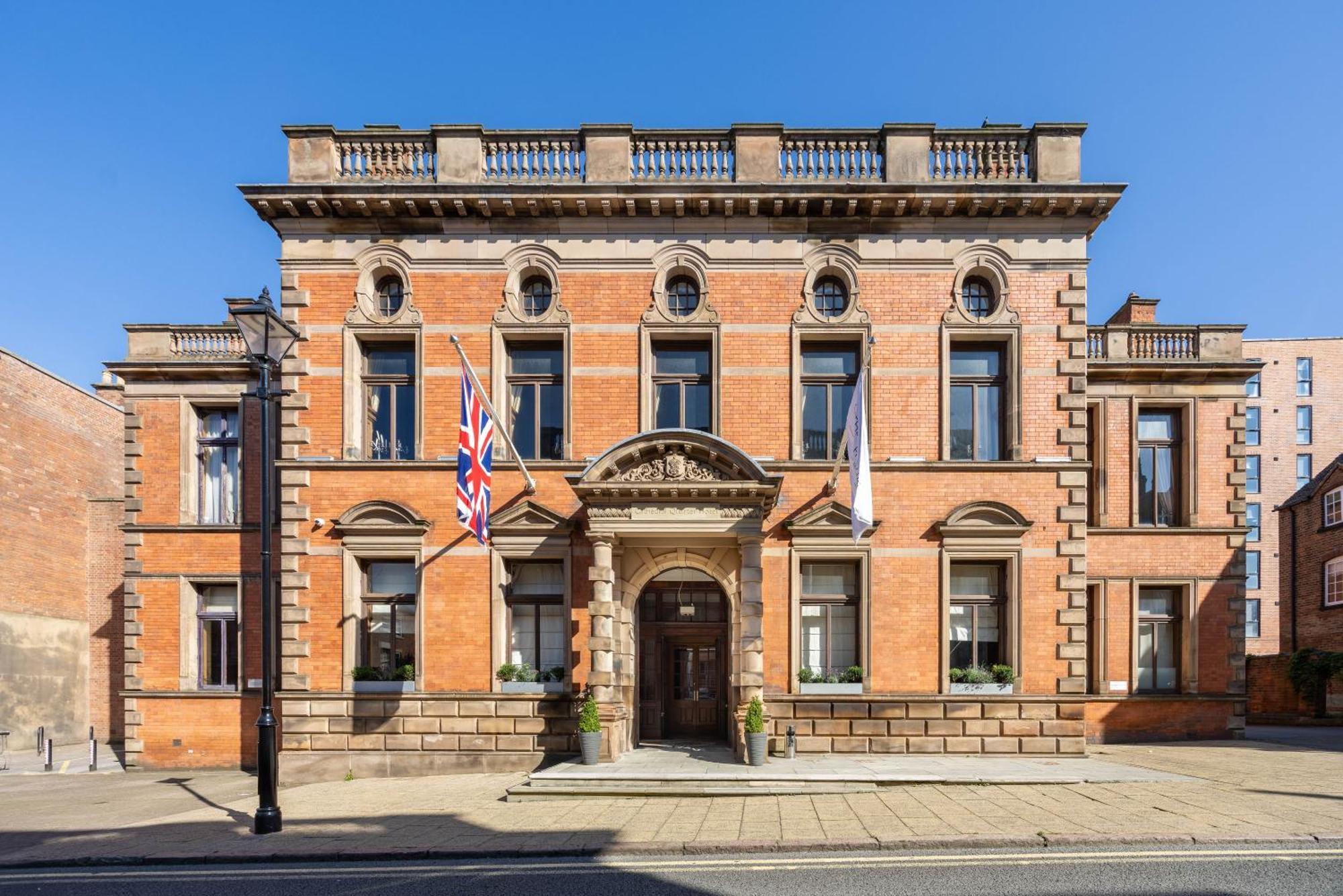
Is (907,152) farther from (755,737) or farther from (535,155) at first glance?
(755,737)

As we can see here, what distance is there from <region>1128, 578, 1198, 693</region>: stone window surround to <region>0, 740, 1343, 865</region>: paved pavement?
4485mm

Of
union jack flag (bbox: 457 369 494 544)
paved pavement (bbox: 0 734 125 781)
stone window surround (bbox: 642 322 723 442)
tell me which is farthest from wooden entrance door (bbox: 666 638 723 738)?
paved pavement (bbox: 0 734 125 781)

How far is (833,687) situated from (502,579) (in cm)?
667

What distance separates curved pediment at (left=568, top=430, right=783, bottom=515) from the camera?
13945mm

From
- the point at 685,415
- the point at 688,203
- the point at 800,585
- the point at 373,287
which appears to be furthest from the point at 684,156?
the point at 800,585

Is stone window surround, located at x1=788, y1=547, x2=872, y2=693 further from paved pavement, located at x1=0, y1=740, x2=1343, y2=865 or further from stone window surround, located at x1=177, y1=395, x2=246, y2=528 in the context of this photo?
stone window surround, located at x1=177, y1=395, x2=246, y2=528

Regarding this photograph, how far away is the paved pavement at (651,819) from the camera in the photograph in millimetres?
9492

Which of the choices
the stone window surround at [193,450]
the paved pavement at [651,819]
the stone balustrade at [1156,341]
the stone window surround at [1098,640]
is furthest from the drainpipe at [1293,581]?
the stone window surround at [193,450]

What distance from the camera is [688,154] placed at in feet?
52.0

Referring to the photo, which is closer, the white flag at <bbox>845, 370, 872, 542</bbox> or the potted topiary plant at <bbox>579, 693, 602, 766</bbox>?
the white flag at <bbox>845, 370, 872, 542</bbox>

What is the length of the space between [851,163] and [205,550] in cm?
1658

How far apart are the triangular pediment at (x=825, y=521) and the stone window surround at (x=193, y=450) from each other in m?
12.7

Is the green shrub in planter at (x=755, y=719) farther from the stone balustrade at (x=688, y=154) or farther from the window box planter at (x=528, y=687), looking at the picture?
the stone balustrade at (x=688, y=154)

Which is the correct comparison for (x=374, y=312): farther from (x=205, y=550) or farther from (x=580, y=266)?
(x=205, y=550)
